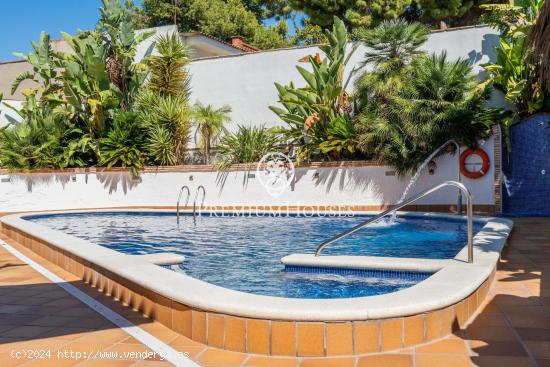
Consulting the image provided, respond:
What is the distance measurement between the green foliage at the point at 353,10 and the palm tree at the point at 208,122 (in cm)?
897

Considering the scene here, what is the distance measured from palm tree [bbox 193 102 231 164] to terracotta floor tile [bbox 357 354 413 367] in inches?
551

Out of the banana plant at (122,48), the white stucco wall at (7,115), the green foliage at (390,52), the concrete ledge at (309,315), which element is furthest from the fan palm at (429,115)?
the white stucco wall at (7,115)

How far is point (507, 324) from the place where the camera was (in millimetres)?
4180

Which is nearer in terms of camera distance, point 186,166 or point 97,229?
point 97,229

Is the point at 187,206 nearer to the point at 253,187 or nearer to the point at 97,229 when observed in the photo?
the point at 253,187

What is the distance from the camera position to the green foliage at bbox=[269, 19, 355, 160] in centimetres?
1473

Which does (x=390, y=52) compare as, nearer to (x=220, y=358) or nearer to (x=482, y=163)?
(x=482, y=163)

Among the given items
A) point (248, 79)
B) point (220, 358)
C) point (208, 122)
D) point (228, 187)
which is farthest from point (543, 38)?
point (248, 79)

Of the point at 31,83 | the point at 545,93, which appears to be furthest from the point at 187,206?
the point at 31,83

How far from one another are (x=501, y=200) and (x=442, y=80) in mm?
3392

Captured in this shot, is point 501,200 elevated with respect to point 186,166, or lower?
lower

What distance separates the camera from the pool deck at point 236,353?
352 cm

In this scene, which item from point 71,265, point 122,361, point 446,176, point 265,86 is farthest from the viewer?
point 265,86

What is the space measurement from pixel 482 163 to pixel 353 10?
1344cm
